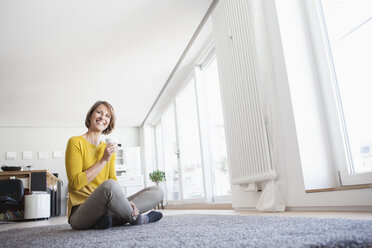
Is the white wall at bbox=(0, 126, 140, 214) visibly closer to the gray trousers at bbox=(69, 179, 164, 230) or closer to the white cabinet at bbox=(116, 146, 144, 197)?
the white cabinet at bbox=(116, 146, 144, 197)

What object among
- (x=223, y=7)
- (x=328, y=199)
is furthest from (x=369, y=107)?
(x=223, y=7)

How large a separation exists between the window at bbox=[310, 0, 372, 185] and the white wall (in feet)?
23.9

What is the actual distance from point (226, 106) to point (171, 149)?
12.7 ft

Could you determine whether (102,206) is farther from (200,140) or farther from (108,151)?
(200,140)

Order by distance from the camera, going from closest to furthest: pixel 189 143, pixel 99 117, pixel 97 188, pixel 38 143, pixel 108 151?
1. pixel 97 188
2. pixel 108 151
3. pixel 99 117
4. pixel 189 143
5. pixel 38 143

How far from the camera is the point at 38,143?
27.0 feet

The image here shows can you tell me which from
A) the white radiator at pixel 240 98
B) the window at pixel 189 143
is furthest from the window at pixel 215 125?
the white radiator at pixel 240 98

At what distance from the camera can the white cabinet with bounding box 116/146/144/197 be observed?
27.2 feet

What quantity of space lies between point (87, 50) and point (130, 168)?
4.72m

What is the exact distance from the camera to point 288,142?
8.02ft

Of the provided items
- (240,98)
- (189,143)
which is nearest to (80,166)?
(240,98)

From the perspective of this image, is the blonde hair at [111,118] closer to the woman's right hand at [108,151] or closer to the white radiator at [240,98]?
the woman's right hand at [108,151]

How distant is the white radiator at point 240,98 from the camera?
274 cm

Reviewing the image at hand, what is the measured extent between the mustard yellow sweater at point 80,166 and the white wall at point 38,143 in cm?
659
